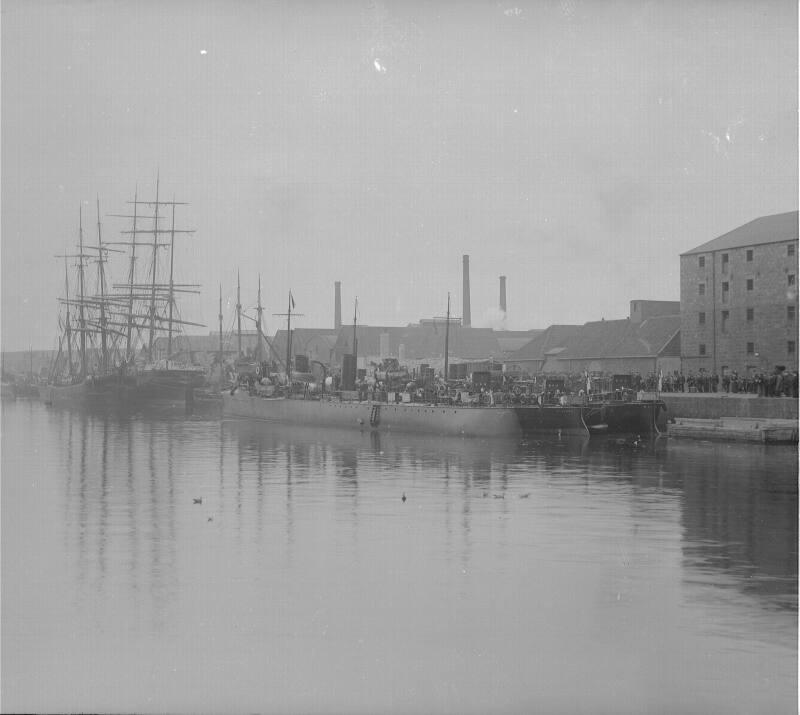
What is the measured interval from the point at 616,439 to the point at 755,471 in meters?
14.2

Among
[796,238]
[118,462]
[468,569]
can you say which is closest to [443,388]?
[796,238]

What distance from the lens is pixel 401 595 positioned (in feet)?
46.0

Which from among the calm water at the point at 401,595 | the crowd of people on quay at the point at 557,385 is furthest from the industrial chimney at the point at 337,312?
the calm water at the point at 401,595

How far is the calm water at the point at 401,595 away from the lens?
10289 mm

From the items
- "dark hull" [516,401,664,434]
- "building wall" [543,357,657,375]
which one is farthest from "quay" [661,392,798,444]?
"building wall" [543,357,657,375]

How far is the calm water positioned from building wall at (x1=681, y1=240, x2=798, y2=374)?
2580cm

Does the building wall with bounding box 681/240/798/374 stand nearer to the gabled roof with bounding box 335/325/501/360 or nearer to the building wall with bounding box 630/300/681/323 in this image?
the building wall with bounding box 630/300/681/323

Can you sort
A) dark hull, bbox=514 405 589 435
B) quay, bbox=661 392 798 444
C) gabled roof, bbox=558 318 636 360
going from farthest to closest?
gabled roof, bbox=558 318 636 360 < dark hull, bbox=514 405 589 435 < quay, bbox=661 392 798 444

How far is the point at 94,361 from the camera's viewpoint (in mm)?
96938

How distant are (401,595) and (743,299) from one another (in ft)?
149

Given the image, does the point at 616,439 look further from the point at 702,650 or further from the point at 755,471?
the point at 702,650

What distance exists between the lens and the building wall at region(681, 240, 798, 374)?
52.8 metres

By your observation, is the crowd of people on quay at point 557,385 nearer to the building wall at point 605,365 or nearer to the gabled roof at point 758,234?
the building wall at point 605,365

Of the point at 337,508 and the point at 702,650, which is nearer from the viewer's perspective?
the point at 702,650
